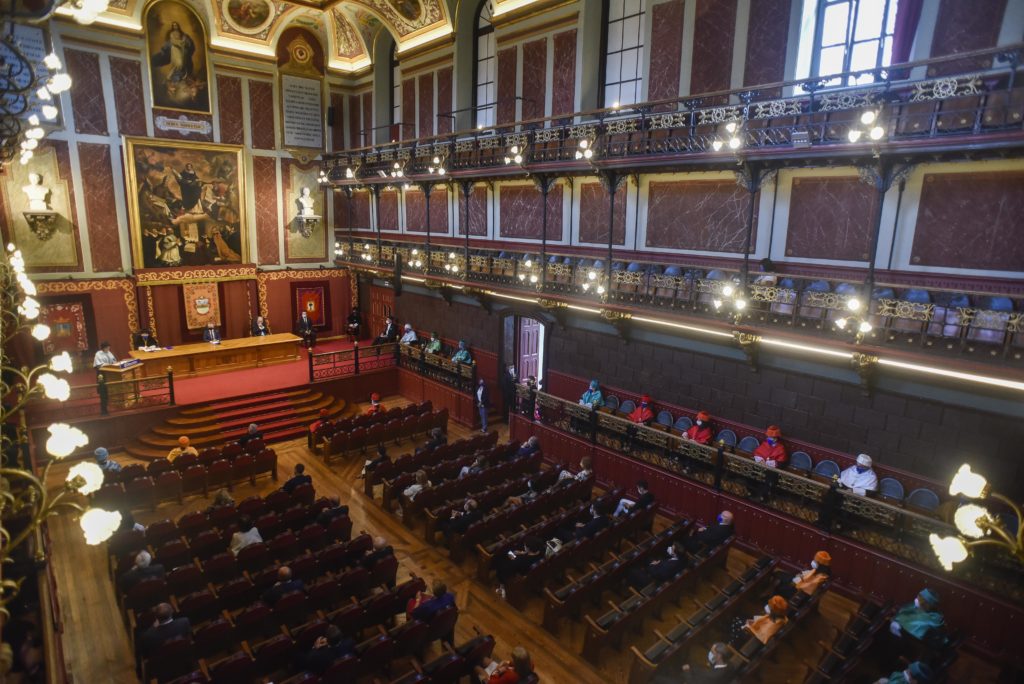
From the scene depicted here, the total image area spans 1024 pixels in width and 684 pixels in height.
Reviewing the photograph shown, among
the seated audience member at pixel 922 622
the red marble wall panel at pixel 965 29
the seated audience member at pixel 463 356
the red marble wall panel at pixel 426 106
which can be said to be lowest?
the seated audience member at pixel 922 622

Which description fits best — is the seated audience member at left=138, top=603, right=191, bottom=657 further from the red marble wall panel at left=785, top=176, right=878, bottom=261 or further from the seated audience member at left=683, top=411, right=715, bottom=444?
the red marble wall panel at left=785, top=176, right=878, bottom=261

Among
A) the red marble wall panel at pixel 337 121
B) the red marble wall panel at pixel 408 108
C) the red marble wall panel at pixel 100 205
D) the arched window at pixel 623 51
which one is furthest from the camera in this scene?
the red marble wall panel at pixel 337 121

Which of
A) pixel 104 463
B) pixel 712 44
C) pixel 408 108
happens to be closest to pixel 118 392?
pixel 104 463

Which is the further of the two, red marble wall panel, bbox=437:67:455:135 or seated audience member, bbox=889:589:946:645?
red marble wall panel, bbox=437:67:455:135

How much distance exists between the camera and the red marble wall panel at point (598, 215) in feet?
44.8

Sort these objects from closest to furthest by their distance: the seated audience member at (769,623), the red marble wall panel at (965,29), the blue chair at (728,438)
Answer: the seated audience member at (769,623), the red marble wall panel at (965,29), the blue chair at (728,438)

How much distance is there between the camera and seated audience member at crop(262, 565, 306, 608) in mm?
7391

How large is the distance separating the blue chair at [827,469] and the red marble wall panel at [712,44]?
747cm

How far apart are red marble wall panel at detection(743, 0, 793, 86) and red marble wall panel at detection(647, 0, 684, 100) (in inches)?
62.0

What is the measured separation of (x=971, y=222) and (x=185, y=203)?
1999 centimetres

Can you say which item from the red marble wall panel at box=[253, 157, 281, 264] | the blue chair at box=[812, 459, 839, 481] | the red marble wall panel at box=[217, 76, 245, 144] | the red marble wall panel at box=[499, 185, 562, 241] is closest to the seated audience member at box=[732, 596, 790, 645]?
the blue chair at box=[812, 459, 839, 481]

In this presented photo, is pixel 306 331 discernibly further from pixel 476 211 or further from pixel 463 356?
pixel 476 211

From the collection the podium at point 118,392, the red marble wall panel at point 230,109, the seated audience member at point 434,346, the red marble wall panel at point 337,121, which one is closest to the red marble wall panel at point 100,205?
the red marble wall panel at point 230,109

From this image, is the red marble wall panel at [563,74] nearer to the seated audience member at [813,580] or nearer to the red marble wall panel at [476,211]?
the red marble wall panel at [476,211]
